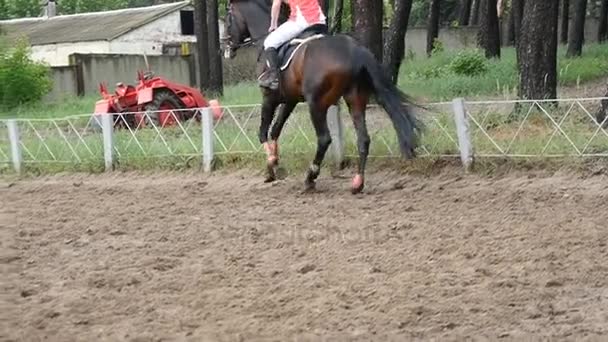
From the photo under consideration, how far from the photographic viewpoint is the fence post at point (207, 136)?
12.2m

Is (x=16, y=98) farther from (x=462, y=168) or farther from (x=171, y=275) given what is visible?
(x=171, y=275)

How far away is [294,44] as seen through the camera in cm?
1006

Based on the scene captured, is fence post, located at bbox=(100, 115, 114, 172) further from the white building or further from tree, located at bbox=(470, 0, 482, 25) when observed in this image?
tree, located at bbox=(470, 0, 482, 25)

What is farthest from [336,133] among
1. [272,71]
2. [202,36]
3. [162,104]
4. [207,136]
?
[202,36]

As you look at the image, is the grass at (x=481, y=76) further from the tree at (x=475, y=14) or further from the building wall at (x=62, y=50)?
the tree at (x=475, y=14)

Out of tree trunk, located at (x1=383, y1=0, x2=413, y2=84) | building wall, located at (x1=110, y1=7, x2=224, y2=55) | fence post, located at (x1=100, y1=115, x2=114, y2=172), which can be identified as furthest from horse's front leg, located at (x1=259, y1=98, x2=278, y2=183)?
building wall, located at (x1=110, y1=7, x2=224, y2=55)

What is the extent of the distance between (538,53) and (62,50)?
90.2 ft

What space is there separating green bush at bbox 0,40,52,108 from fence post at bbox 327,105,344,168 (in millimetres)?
14301

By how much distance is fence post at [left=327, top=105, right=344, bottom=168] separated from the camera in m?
11.1

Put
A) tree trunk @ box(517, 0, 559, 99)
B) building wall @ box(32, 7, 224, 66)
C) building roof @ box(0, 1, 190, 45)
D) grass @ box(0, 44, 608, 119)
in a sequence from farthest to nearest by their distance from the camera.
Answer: building roof @ box(0, 1, 190, 45) < building wall @ box(32, 7, 224, 66) < grass @ box(0, 44, 608, 119) < tree trunk @ box(517, 0, 559, 99)

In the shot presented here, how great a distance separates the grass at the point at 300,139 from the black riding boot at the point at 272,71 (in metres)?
1.47

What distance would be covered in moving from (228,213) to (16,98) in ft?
52.4

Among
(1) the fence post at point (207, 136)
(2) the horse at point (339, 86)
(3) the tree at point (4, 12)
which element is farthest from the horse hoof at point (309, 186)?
(3) the tree at point (4, 12)

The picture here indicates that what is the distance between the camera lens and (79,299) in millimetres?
5863
